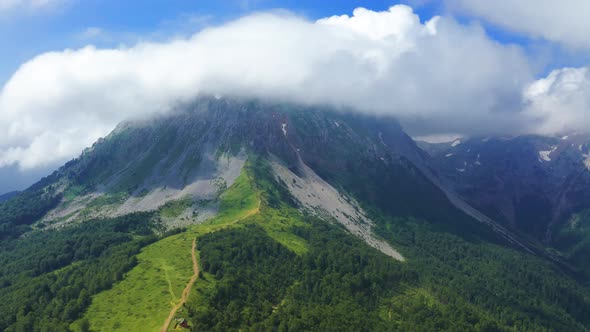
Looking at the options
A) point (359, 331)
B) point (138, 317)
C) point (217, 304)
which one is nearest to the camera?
point (138, 317)

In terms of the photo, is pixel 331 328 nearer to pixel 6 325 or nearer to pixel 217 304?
pixel 217 304

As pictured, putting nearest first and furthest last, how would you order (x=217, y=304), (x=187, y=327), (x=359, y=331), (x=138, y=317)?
(x=187, y=327) → (x=138, y=317) → (x=217, y=304) → (x=359, y=331)

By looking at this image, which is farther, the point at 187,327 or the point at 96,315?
the point at 96,315

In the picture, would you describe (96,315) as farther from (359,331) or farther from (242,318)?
(359,331)

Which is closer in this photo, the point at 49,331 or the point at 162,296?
the point at 49,331

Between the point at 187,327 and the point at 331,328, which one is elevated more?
the point at 187,327

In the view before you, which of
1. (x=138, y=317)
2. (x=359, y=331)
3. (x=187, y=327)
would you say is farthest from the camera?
(x=359, y=331)

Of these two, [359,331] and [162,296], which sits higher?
[162,296]

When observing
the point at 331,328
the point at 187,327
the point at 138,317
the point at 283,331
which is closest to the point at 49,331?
the point at 138,317

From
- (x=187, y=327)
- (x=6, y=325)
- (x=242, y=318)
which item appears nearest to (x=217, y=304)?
(x=242, y=318)
